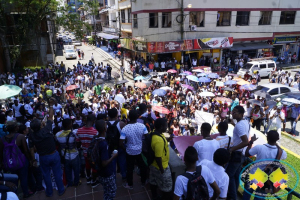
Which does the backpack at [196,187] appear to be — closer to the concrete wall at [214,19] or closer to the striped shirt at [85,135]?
the striped shirt at [85,135]

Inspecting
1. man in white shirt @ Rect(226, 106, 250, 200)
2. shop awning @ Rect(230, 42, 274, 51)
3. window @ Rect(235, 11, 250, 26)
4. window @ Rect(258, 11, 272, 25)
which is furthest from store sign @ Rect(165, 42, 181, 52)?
man in white shirt @ Rect(226, 106, 250, 200)

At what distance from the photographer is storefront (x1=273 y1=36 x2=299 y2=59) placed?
28.0 m

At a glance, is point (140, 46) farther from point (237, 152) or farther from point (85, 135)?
point (237, 152)

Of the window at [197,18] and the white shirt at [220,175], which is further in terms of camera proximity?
the window at [197,18]

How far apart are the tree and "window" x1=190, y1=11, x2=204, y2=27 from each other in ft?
43.2

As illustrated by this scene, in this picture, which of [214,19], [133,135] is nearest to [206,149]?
[133,135]

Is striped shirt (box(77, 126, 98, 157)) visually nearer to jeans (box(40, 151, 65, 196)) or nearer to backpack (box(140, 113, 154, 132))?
Result: jeans (box(40, 151, 65, 196))

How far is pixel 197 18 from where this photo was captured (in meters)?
23.6

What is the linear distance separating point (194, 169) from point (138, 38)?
71.8ft

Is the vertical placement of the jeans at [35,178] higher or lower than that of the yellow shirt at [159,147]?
lower

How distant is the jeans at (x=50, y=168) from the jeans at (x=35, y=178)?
354 millimetres

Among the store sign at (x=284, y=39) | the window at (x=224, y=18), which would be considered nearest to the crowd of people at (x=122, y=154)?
the window at (x=224, y=18)

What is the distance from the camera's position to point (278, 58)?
2839cm

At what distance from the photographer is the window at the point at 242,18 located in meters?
25.0
